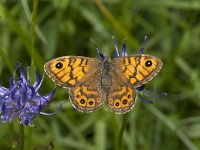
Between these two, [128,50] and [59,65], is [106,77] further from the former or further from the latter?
[128,50]

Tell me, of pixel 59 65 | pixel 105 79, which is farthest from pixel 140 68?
pixel 59 65

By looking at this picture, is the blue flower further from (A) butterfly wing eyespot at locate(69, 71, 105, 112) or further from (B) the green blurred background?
(B) the green blurred background

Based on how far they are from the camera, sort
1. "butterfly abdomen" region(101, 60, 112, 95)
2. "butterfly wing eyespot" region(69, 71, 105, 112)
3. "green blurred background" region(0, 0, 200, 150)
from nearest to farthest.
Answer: "butterfly wing eyespot" region(69, 71, 105, 112), "butterfly abdomen" region(101, 60, 112, 95), "green blurred background" region(0, 0, 200, 150)

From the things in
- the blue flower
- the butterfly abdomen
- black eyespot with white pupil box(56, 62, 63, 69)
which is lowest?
the blue flower

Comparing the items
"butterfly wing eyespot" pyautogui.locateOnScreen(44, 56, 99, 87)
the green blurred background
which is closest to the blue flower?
"butterfly wing eyespot" pyautogui.locateOnScreen(44, 56, 99, 87)

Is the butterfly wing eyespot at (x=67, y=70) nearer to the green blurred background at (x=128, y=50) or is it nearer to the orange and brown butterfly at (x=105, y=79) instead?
the orange and brown butterfly at (x=105, y=79)

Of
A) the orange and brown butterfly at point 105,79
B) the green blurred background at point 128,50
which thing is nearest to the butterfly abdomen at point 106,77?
the orange and brown butterfly at point 105,79

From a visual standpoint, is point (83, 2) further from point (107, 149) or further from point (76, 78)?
point (76, 78)
